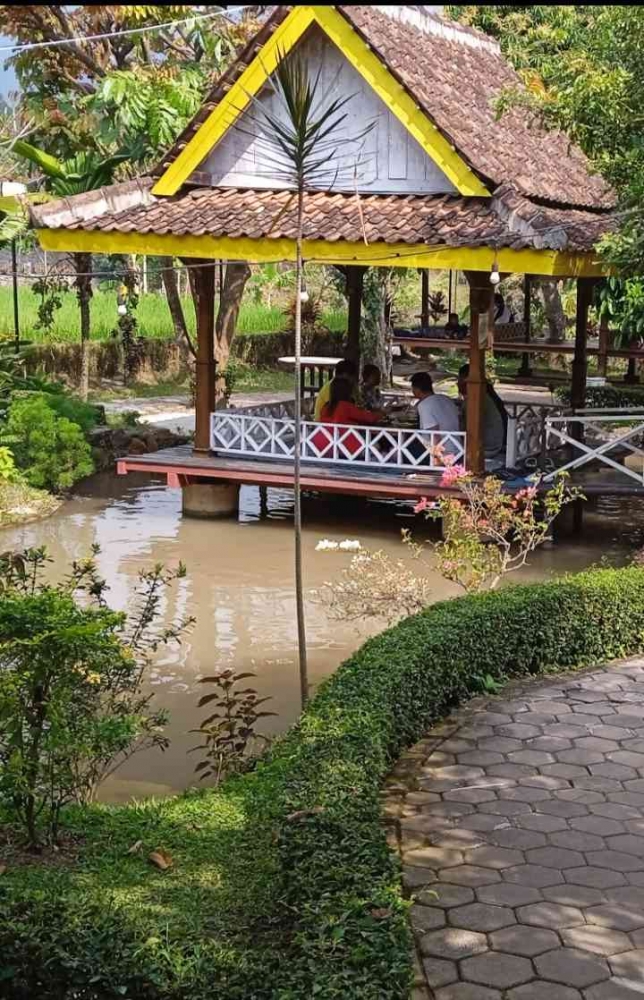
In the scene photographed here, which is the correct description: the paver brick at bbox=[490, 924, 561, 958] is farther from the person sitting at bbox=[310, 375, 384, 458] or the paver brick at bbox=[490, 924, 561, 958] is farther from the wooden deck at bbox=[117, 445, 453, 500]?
the person sitting at bbox=[310, 375, 384, 458]

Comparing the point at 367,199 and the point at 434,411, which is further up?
the point at 367,199

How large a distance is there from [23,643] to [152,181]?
9.97 m

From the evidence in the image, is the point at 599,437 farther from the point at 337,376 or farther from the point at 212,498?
the point at 212,498

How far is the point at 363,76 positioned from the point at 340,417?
3.44 meters

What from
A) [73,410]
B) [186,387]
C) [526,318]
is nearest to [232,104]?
[73,410]

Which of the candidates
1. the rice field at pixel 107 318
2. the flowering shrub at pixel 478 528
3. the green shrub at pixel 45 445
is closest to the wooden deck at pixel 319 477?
the green shrub at pixel 45 445

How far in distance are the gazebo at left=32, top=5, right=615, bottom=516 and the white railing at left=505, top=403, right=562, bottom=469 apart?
20.8 inches

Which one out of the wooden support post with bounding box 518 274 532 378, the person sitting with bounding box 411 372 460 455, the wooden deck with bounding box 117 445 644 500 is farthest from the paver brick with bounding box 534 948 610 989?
the wooden support post with bounding box 518 274 532 378

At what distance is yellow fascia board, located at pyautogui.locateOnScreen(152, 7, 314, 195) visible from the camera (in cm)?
1288

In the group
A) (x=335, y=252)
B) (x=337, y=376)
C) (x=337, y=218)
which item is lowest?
(x=337, y=376)

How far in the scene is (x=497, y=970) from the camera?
4.53 meters

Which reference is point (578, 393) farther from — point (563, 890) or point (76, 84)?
point (563, 890)

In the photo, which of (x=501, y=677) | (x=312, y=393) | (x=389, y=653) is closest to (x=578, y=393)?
(x=312, y=393)

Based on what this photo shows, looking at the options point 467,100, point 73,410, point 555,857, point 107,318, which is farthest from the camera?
point 107,318
